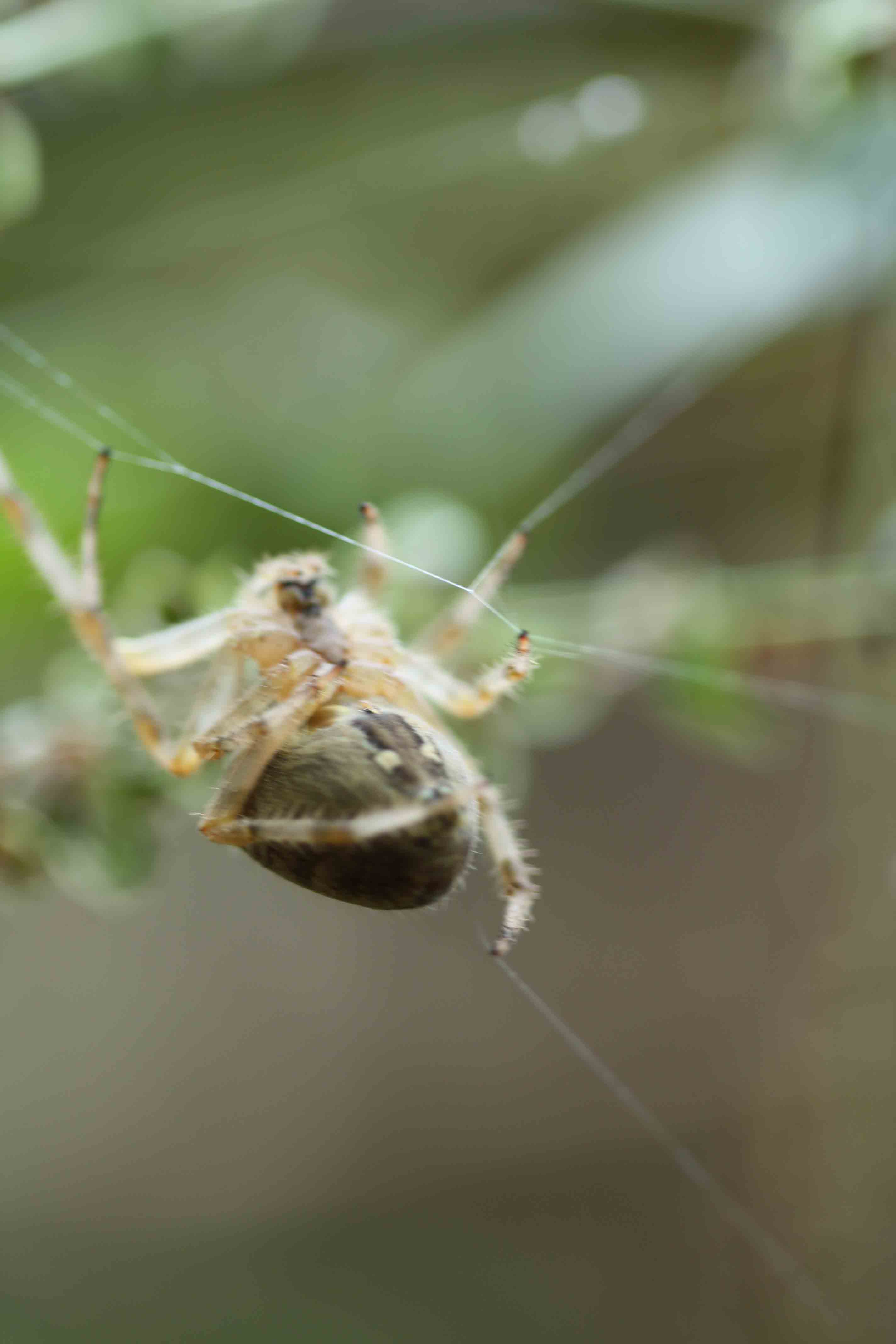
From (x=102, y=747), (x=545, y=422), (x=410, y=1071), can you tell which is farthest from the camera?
(x=410, y=1071)

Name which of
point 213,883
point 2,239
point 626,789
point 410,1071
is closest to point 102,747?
point 2,239

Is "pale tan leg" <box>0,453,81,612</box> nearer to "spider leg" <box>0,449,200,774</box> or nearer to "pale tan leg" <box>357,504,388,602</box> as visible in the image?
"spider leg" <box>0,449,200,774</box>

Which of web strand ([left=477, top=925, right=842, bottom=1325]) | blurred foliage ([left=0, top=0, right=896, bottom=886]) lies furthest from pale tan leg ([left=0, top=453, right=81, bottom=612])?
web strand ([left=477, top=925, right=842, bottom=1325])

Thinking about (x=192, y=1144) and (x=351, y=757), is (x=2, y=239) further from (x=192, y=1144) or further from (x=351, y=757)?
(x=192, y=1144)

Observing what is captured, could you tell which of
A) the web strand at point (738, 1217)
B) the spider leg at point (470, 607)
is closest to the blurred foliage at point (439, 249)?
the spider leg at point (470, 607)

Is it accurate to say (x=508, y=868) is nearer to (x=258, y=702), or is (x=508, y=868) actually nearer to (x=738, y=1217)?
(x=258, y=702)

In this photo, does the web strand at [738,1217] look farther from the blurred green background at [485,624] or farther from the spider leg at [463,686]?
the spider leg at [463,686]
